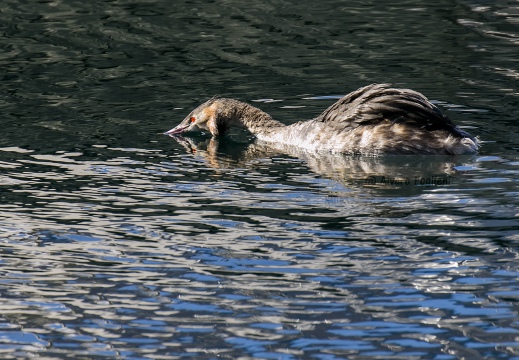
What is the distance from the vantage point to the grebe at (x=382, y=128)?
11727 millimetres

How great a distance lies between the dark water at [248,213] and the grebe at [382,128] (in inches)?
8.2

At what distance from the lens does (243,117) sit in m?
13.9

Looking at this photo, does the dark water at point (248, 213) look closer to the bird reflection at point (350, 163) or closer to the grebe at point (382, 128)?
the bird reflection at point (350, 163)

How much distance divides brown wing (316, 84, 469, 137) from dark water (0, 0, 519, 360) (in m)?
0.44

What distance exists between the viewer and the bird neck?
13617 mm

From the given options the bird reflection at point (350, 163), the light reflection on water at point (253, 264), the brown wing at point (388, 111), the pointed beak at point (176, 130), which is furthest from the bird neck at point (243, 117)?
the light reflection on water at point (253, 264)

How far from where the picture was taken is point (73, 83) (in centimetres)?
1606

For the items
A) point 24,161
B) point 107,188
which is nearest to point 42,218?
point 107,188

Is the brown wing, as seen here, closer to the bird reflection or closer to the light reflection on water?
the bird reflection

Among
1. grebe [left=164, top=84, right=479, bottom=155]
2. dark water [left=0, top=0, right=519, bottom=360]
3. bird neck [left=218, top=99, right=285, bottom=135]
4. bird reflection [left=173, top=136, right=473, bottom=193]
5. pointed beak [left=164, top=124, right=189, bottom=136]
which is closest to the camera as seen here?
dark water [left=0, top=0, right=519, bottom=360]

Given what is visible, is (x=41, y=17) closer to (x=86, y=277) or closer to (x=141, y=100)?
(x=141, y=100)

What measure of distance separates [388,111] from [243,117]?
2519 mm

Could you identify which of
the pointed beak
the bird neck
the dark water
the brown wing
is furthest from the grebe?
the pointed beak

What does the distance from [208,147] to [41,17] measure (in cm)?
845
